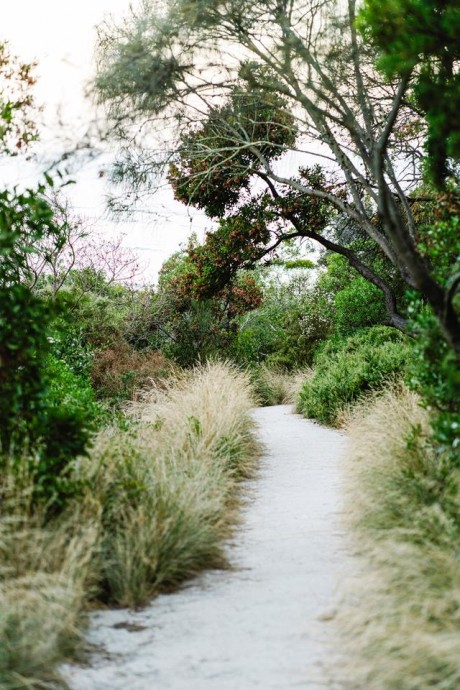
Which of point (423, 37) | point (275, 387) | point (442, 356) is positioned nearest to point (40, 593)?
point (442, 356)

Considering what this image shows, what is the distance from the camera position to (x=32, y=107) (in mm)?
7754

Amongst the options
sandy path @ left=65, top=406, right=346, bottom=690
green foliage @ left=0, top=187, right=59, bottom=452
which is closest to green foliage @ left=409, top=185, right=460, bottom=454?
sandy path @ left=65, top=406, right=346, bottom=690

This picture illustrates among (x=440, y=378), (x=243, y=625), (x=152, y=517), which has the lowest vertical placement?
(x=243, y=625)

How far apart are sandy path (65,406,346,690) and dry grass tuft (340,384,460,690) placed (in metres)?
0.19

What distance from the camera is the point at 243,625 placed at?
2.93m

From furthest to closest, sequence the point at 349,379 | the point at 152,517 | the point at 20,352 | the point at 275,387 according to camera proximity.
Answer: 1. the point at 275,387
2. the point at 349,379
3. the point at 152,517
4. the point at 20,352

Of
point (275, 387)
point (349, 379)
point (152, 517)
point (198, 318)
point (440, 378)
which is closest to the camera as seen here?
point (152, 517)

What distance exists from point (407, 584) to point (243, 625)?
2.53ft

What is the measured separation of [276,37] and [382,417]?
3.63 metres

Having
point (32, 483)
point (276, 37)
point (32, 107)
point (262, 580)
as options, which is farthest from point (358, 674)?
point (32, 107)

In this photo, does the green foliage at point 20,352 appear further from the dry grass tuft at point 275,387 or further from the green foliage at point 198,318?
the dry grass tuft at point 275,387

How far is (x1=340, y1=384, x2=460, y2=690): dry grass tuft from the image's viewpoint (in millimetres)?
2236

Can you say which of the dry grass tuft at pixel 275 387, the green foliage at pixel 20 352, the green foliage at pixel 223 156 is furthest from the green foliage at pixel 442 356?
the dry grass tuft at pixel 275 387

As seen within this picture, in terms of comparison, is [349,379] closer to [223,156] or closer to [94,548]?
[223,156]
